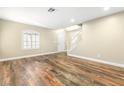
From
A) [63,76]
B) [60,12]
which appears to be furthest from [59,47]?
[63,76]

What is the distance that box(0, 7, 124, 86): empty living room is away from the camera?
293 cm

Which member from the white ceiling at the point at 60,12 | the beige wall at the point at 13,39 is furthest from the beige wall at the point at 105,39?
the beige wall at the point at 13,39

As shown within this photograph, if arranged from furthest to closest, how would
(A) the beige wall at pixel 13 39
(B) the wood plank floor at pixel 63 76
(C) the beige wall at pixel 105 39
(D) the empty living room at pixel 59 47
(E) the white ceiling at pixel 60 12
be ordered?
(A) the beige wall at pixel 13 39
(C) the beige wall at pixel 105 39
(E) the white ceiling at pixel 60 12
(D) the empty living room at pixel 59 47
(B) the wood plank floor at pixel 63 76

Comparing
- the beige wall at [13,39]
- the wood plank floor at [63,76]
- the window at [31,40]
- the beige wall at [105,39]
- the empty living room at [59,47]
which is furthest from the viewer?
the window at [31,40]

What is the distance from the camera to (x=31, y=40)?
24.5 feet

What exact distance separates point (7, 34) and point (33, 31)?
1.82 m

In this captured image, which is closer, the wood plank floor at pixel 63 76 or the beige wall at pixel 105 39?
the wood plank floor at pixel 63 76

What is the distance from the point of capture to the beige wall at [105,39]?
4.00 m

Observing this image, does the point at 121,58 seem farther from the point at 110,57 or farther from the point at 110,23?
the point at 110,23

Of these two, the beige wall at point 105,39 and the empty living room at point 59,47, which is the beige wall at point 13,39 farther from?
the beige wall at point 105,39

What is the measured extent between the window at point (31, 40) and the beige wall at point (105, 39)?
347 centimetres

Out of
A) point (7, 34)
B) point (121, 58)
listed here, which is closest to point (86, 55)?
→ point (121, 58)

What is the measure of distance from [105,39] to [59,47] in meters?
5.33

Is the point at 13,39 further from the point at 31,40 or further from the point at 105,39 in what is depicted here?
the point at 105,39
